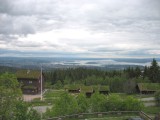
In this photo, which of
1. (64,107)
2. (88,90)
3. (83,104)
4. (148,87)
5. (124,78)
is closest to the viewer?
(64,107)

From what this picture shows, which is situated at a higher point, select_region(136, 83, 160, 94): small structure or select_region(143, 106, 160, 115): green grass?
select_region(136, 83, 160, 94): small structure

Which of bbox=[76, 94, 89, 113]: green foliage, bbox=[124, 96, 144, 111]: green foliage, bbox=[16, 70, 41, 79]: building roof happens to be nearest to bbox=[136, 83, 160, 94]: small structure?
bbox=[16, 70, 41, 79]: building roof

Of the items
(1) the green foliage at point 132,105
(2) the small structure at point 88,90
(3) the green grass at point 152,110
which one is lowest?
(3) the green grass at point 152,110

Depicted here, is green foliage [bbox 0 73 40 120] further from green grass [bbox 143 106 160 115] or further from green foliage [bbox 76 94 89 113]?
green grass [bbox 143 106 160 115]

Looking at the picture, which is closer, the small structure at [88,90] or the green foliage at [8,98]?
the green foliage at [8,98]

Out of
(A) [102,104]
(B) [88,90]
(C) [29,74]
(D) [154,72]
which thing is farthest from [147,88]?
(A) [102,104]

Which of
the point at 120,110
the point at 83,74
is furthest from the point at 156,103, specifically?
the point at 83,74

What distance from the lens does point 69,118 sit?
35250 mm

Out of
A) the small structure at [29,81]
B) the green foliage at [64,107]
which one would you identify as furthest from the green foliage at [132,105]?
the small structure at [29,81]

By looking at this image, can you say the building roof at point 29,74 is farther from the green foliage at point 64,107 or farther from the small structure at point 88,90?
the green foliage at point 64,107

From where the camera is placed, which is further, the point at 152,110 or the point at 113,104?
the point at 152,110

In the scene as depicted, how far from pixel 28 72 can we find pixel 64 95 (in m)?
51.2

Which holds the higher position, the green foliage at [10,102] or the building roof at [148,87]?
the green foliage at [10,102]

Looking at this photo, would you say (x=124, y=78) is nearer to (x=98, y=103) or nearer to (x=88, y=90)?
(x=88, y=90)
